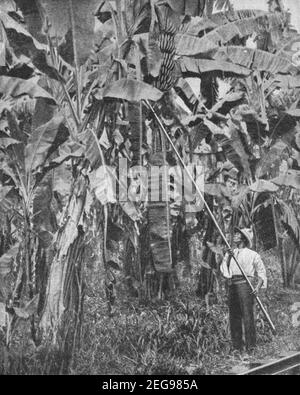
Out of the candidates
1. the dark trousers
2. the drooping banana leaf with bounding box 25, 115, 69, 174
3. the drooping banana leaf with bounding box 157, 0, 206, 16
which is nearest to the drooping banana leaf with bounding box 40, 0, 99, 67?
the drooping banana leaf with bounding box 25, 115, 69, 174

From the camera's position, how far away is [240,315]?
511 centimetres

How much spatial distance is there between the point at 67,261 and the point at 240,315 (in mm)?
1594

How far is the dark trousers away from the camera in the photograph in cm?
510

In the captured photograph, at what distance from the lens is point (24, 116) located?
489 cm

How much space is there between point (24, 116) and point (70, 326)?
5.88 ft

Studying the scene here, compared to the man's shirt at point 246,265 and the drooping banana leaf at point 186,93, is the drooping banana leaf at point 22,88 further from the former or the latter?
the man's shirt at point 246,265

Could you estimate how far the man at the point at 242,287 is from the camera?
16.8 ft

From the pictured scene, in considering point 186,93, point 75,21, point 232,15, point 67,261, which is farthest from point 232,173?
point 75,21

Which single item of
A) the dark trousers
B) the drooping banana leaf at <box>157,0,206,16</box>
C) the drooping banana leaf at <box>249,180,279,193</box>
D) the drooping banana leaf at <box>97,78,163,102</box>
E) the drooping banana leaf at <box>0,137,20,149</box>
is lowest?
the dark trousers

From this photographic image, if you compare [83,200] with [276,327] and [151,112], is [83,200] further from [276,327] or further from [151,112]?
[276,327]

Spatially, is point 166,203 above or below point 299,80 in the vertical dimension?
below

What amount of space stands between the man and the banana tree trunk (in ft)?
4.30

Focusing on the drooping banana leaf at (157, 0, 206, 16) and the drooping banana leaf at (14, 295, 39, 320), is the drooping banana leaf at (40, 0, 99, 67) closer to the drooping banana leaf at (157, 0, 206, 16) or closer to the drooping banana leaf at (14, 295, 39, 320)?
the drooping banana leaf at (157, 0, 206, 16)

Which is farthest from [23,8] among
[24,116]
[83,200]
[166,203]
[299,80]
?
[299,80]
